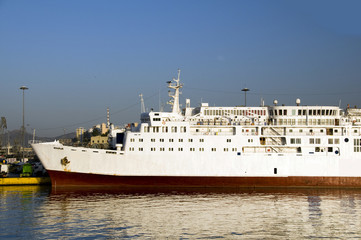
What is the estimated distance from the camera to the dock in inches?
1312

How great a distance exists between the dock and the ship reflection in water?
172 inches

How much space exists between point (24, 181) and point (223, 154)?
666 inches

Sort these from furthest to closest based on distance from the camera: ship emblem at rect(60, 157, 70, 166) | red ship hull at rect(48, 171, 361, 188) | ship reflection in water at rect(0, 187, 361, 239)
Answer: red ship hull at rect(48, 171, 361, 188) → ship emblem at rect(60, 157, 70, 166) → ship reflection in water at rect(0, 187, 361, 239)

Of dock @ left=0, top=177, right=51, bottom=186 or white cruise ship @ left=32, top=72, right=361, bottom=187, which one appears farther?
dock @ left=0, top=177, right=51, bottom=186

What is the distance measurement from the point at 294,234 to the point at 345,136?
54.0 feet

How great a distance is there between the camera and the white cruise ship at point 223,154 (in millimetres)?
29766

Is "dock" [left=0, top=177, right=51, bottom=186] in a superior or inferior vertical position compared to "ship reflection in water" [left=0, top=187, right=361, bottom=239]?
superior

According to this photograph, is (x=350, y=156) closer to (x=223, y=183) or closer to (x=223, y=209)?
(x=223, y=183)

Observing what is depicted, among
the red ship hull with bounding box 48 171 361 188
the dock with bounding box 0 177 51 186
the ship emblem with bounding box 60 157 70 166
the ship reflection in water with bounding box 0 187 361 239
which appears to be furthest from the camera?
the dock with bounding box 0 177 51 186

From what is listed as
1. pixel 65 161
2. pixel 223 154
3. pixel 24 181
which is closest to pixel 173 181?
pixel 223 154

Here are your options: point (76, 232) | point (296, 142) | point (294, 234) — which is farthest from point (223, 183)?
point (76, 232)

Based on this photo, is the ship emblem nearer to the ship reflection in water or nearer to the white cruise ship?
the white cruise ship

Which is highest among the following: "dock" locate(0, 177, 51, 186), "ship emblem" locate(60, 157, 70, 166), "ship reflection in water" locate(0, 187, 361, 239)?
"ship emblem" locate(60, 157, 70, 166)

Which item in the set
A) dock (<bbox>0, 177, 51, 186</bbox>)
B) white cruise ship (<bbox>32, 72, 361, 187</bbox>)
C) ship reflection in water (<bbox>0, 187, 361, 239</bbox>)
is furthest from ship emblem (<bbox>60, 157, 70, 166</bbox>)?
dock (<bbox>0, 177, 51, 186</bbox>)
